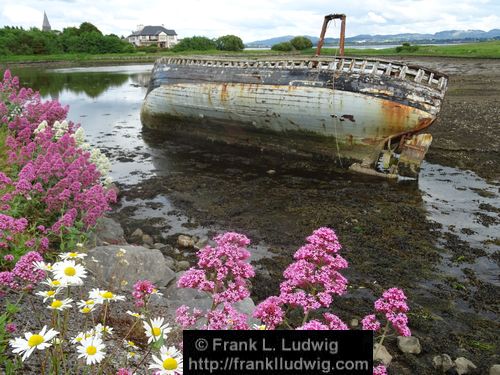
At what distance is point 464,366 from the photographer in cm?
716

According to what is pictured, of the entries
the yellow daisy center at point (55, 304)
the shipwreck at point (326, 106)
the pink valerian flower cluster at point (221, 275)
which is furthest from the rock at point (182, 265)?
the shipwreck at point (326, 106)

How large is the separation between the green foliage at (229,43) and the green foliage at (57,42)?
27813mm

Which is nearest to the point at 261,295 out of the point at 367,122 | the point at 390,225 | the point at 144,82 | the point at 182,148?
the point at 390,225

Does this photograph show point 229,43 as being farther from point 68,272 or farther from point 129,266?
point 68,272

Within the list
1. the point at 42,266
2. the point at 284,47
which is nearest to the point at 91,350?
the point at 42,266

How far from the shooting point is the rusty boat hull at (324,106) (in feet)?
57.9

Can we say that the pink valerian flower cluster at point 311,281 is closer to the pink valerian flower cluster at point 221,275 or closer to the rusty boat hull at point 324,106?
the pink valerian flower cluster at point 221,275

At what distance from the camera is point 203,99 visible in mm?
24500

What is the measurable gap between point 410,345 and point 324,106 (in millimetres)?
13275

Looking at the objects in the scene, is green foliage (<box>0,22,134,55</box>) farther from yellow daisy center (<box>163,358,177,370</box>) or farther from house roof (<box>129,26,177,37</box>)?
yellow daisy center (<box>163,358,177,370</box>)

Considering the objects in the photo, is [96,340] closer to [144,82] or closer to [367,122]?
[367,122]

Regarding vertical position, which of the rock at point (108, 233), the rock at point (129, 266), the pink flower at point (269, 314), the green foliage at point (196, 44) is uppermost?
the green foliage at point (196, 44)

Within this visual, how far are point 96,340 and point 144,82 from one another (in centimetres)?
6405

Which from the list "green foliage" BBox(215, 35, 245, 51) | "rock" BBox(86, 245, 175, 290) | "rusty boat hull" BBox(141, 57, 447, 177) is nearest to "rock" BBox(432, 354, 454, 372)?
"rock" BBox(86, 245, 175, 290)
